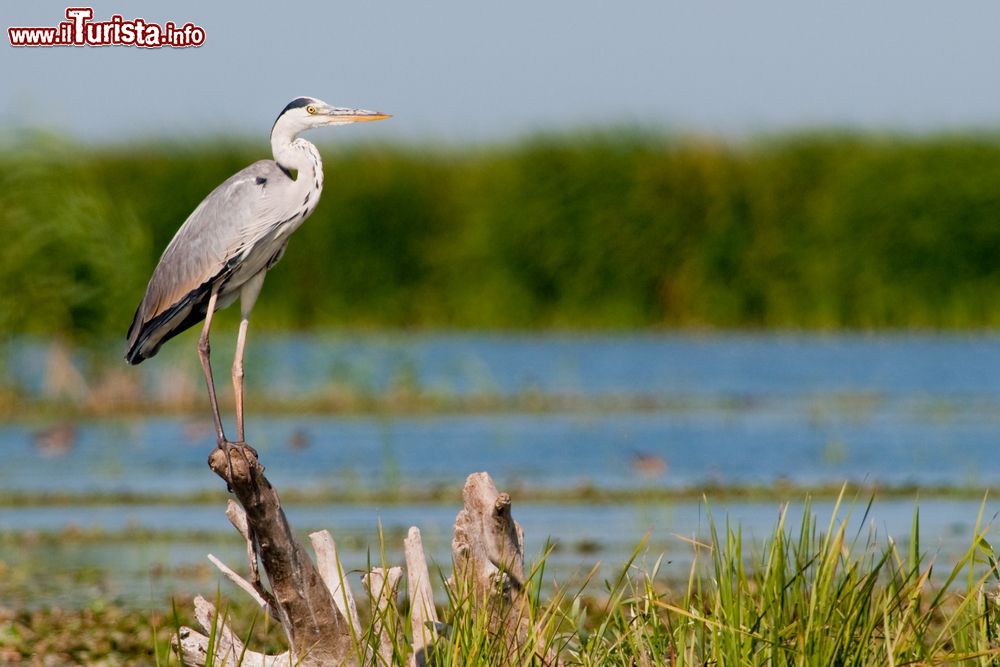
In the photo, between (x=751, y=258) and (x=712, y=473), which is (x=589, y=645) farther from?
(x=751, y=258)

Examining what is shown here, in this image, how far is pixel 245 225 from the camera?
21.8 ft

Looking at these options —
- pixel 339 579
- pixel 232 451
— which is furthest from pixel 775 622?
pixel 232 451

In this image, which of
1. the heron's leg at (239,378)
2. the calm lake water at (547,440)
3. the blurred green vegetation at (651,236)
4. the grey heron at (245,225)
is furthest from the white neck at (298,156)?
the blurred green vegetation at (651,236)

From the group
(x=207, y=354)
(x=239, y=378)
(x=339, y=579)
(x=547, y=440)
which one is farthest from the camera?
(x=547, y=440)

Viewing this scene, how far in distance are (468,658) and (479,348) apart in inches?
731

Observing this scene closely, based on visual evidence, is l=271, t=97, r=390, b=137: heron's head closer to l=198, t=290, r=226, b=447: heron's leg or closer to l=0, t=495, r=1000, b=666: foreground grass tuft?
l=198, t=290, r=226, b=447: heron's leg

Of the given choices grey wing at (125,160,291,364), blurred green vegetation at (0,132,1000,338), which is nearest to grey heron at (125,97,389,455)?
grey wing at (125,160,291,364)

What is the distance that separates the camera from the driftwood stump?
5.65m

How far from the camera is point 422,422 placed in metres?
17.3

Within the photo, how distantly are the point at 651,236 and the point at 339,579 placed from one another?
19.2 m

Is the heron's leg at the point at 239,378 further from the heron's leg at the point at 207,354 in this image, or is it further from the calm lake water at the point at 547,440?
the calm lake water at the point at 547,440

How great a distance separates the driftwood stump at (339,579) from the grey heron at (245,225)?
80 centimetres

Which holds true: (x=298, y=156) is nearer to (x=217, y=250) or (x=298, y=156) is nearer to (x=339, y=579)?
(x=217, y=250)

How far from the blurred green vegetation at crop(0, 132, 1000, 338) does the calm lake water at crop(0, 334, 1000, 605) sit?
2.14ft
